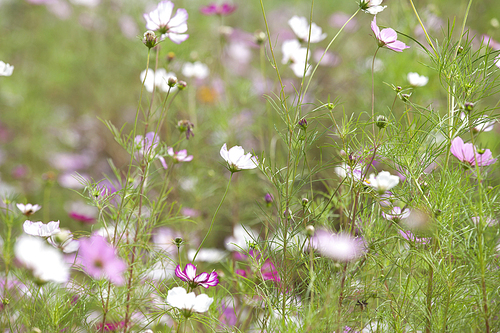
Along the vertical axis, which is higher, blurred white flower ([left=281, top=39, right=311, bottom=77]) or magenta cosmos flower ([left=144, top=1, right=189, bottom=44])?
blurred white flower ([left=281, top=39, right=311, bottom=77])

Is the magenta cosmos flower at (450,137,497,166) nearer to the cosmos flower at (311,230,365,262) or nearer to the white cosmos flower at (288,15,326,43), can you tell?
the cosmos flower at (311,230,365,262)

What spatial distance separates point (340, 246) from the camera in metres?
0.49

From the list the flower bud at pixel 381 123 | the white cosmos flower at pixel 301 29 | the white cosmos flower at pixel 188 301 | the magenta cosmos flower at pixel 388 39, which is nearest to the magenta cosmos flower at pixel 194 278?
the white cosmos flower at pixel 188 301

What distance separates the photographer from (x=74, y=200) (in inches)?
60.7

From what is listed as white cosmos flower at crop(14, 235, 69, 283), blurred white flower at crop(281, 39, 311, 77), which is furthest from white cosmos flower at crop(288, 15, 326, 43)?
white cosmos flower at crop(14, 235, 69, 283)

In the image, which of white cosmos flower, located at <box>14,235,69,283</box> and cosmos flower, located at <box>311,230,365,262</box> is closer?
white cosmos flower, located at <box>14,235,69,283</box>

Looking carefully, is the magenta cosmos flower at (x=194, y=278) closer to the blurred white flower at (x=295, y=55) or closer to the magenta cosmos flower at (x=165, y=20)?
the magenta cosmos flower at (x=165, y=20)

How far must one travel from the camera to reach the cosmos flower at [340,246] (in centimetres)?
49

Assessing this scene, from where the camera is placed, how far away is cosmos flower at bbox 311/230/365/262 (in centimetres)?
49

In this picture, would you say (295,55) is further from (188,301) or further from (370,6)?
(188,301)

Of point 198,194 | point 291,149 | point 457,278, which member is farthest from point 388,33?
point 198,194

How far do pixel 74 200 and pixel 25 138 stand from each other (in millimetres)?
360

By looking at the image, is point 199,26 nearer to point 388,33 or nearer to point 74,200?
point 74,200

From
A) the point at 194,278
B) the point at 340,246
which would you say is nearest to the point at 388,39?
the point at 340,246
